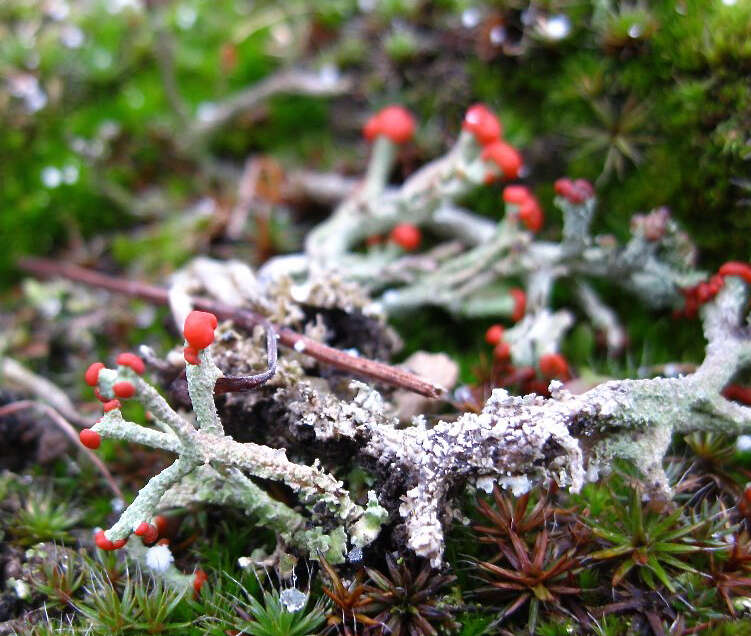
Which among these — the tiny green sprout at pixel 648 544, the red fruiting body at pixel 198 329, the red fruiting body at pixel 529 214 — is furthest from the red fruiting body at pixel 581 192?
the red fruiting body at pixel 198 329

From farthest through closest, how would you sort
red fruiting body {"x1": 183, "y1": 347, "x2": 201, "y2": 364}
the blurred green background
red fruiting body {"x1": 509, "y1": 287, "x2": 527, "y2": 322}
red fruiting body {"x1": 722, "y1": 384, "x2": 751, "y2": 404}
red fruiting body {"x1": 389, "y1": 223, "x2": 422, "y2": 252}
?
red fruiting body {"x1": 389, "y1": 223, "x2": 422, "y2": 252} → red fruiting body {"x1": 509, "y1": 287, "x2": 527, "y2": 322} → the blurred green background → red fruiting body {"x1": 722, "y1": 384, "x2": 751, "y2": 404} → red fruiting body {"x1": 183, "y1": 347, "x2": 201, "y2": 364}

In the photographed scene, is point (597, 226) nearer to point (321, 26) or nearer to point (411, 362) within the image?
point (411, 362)

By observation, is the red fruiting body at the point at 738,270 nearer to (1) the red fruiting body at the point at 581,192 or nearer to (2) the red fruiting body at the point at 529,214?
(1) the red fruiting body at the point at 581,192

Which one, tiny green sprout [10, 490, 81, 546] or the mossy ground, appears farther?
tiny green sprout [10, 490, 81, 546]

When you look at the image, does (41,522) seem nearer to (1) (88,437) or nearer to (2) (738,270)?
(1) (88,437)

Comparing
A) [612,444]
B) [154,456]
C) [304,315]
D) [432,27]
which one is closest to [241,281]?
[304,315]

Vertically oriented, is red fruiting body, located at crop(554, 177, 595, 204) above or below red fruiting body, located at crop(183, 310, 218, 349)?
below

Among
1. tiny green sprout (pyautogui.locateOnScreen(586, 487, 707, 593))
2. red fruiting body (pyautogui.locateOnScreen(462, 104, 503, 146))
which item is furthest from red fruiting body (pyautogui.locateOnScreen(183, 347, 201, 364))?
red fruiting body (pyautogui.locateOnScreen(462, 104, 503, 146))

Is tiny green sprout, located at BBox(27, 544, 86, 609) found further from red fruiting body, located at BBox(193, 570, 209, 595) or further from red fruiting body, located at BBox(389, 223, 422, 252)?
red fruiting body, located at BBox(389, 223, 422, 252)
